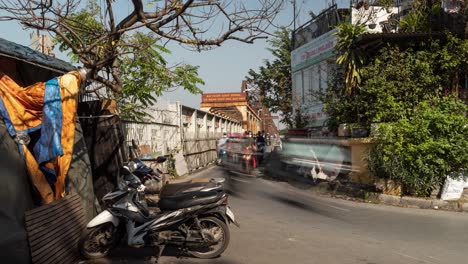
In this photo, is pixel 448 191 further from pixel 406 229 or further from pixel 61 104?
pixel 61 104

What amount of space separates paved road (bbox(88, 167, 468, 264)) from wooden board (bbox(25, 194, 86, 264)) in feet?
1.93

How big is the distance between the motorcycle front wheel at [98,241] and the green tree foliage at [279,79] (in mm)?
20996

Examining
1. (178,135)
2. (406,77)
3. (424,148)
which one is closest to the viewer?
(424,148)

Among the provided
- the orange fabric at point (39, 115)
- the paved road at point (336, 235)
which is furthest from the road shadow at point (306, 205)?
the orange fabric at point (39, 115)

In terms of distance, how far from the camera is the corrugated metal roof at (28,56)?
5.14 metres

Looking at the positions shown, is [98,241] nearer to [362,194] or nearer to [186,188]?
[186,188]

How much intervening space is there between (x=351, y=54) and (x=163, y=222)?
8.80 metres

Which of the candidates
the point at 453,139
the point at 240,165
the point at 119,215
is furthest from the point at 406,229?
the point at 240,165

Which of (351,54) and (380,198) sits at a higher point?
(351,54)

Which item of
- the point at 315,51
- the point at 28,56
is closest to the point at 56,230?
the point at 28,56

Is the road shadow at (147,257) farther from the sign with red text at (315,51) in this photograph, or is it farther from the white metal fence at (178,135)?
the sign with red text at (315,51)

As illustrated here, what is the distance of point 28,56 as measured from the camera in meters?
5.52

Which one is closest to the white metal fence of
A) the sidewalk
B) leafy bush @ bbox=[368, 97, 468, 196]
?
the sidewalk

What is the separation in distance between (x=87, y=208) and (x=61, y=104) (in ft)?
5.45
